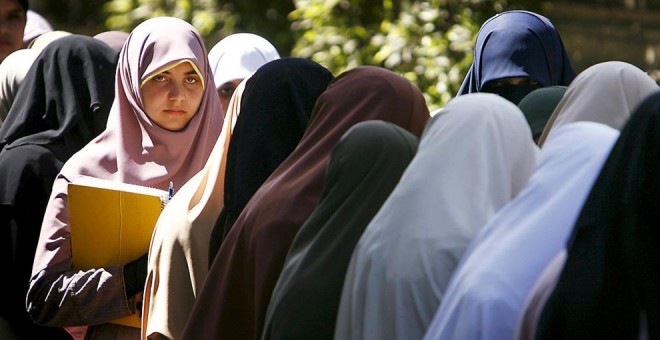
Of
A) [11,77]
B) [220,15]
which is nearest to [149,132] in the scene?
[11,77]

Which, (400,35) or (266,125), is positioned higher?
(266,125)

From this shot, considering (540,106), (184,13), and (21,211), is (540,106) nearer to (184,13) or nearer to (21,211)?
(21,211)

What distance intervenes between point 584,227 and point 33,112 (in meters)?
3.14

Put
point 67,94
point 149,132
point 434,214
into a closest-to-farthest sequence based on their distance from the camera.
Answer: point 434,214, point 149,132, point 67,94

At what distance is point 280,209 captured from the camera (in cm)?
375

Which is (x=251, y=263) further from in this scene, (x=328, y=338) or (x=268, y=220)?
(x=328, y=338)

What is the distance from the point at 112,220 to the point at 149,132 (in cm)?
53

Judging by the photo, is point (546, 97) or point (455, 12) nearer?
point (546, 97)

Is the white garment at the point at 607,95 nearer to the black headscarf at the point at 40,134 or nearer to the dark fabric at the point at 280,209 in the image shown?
the dark fabric at the point at 280,209

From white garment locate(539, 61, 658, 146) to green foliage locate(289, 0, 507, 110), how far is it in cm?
460

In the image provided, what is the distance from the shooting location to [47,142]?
5195 mm

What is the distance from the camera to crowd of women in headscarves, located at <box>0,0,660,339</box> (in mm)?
2801

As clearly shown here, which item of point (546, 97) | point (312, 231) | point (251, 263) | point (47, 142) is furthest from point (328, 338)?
point (47, 142)

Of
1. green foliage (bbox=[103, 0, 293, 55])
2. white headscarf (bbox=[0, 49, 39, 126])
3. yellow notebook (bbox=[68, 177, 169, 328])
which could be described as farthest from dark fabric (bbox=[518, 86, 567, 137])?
green foliage (bbox=[103, 0, 293, 55])
